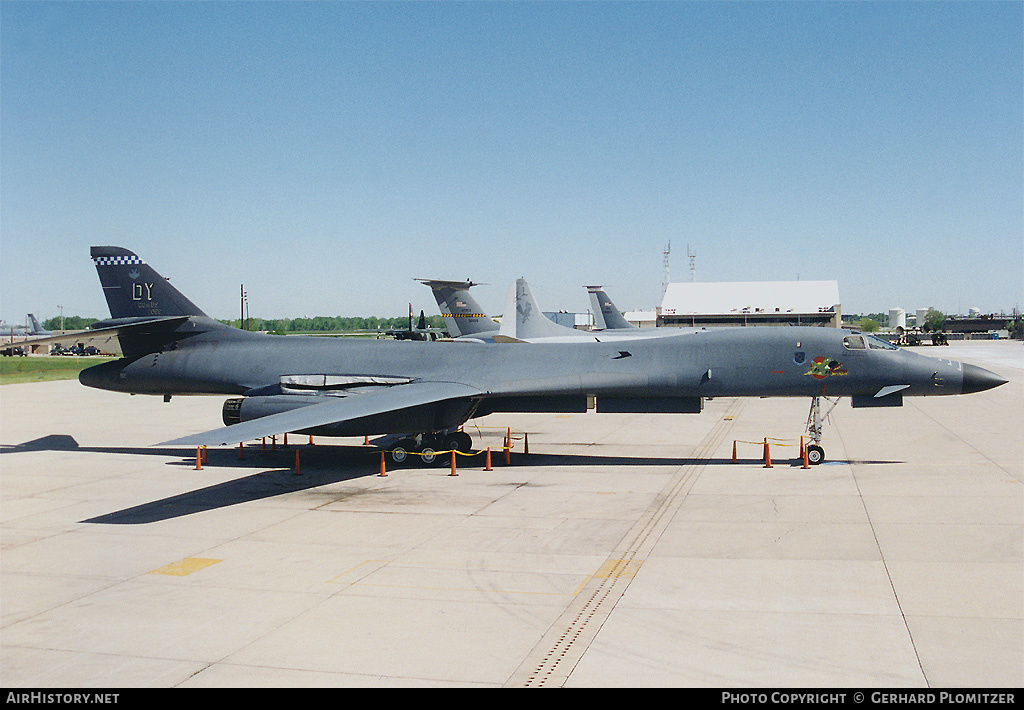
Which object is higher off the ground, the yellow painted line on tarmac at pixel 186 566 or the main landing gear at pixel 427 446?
the main landing gear at pixel 427 446

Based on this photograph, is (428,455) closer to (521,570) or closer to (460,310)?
(521,570)

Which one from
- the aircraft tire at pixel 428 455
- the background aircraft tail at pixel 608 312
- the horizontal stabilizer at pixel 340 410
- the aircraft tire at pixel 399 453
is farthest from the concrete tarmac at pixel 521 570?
the background aircraft tail at pixel 608 312

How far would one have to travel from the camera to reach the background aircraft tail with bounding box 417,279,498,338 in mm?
44406

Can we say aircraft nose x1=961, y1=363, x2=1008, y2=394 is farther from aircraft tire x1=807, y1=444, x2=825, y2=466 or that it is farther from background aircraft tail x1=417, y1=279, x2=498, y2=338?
background aircraft tail x1=417, y1=279, x2=498, y2=338

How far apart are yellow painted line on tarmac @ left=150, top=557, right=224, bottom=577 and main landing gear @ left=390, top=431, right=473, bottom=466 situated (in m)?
7.91

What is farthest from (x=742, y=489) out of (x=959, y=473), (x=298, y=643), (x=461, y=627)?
(x=298, y=643)

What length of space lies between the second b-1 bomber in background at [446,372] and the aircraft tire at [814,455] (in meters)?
0.05

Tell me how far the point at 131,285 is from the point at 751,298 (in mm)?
74793

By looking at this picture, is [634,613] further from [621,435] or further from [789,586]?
[621,435]

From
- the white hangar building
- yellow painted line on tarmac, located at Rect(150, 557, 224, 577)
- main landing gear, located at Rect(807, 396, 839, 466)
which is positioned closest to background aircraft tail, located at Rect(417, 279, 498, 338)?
main landing gear, located at Rect(807, 396, 839, 466)

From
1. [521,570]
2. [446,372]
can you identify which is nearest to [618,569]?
[521,570]

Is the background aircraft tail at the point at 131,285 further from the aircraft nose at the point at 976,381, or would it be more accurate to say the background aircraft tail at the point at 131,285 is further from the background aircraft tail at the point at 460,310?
the background aircraft tail at the point at 460,310

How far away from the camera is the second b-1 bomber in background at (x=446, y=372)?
17328 mm

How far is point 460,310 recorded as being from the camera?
44531mm
